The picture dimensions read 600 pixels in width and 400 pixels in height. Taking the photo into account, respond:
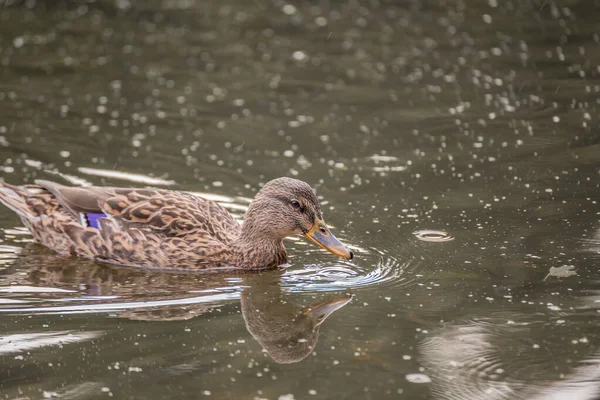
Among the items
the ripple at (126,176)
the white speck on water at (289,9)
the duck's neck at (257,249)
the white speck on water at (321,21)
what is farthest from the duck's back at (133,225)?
the white speck on water at (289,9)

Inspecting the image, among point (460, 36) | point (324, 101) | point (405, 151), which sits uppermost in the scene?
point (460, 36)

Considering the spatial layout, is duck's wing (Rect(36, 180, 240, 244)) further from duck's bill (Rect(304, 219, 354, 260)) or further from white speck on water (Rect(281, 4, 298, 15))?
white speck on water (Rect(281, 4, 298, 15))

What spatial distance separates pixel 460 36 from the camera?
16.1 metres

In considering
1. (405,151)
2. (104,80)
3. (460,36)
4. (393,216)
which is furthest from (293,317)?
(460,36)

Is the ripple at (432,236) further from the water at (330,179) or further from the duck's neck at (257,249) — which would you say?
the duck's neck at (257,249)

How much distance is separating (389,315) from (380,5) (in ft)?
36.8

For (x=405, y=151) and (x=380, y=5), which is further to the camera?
(x=380, y=5)

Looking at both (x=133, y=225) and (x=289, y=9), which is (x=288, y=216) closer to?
(x=133, y=225)

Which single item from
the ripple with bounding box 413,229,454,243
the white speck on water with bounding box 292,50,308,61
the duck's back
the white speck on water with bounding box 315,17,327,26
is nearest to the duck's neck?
the duck's back

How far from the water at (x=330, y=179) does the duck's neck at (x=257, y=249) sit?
7.1 inches

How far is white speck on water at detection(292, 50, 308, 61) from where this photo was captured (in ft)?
50.3

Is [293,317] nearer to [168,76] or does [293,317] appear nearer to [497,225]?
[497,225]

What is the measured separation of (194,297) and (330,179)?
3.20 meters

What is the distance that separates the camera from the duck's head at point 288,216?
344 inches
